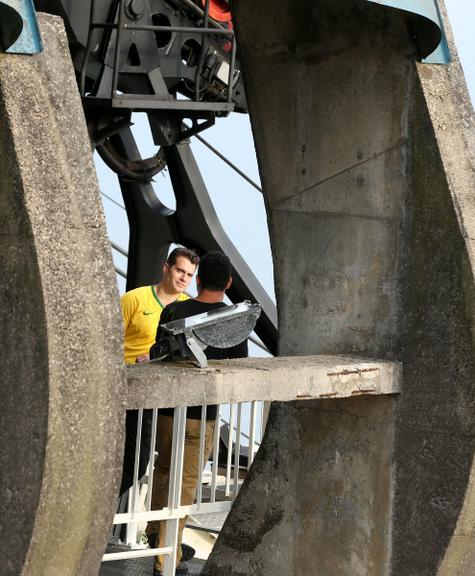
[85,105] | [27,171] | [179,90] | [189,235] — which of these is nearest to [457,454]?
[27,171]

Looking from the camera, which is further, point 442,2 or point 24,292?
point 442,2

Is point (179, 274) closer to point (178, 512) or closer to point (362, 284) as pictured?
point (178, 512)

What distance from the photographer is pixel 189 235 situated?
10.4m

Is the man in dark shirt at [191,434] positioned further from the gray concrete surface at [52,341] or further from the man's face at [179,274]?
the gray concrete surface at [52,341]

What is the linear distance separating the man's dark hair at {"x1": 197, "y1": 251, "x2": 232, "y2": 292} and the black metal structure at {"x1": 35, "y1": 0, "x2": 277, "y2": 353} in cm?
139

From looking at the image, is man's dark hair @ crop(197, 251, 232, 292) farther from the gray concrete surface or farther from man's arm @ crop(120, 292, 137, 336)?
the gray concrete surface

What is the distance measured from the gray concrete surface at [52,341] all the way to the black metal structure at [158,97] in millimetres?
3147

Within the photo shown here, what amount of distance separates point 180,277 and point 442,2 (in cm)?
256

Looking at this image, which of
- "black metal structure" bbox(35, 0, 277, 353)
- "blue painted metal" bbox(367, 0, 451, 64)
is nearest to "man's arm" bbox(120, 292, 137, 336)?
"black metal structure" bbox(35, 0, 277, 353)

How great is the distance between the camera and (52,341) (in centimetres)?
431

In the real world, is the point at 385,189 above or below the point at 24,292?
above

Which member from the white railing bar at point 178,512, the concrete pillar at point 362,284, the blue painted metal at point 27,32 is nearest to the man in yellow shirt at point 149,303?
the white railing bar at point 178,512

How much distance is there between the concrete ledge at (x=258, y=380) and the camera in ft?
15.7

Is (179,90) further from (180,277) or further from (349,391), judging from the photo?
(349,391)
